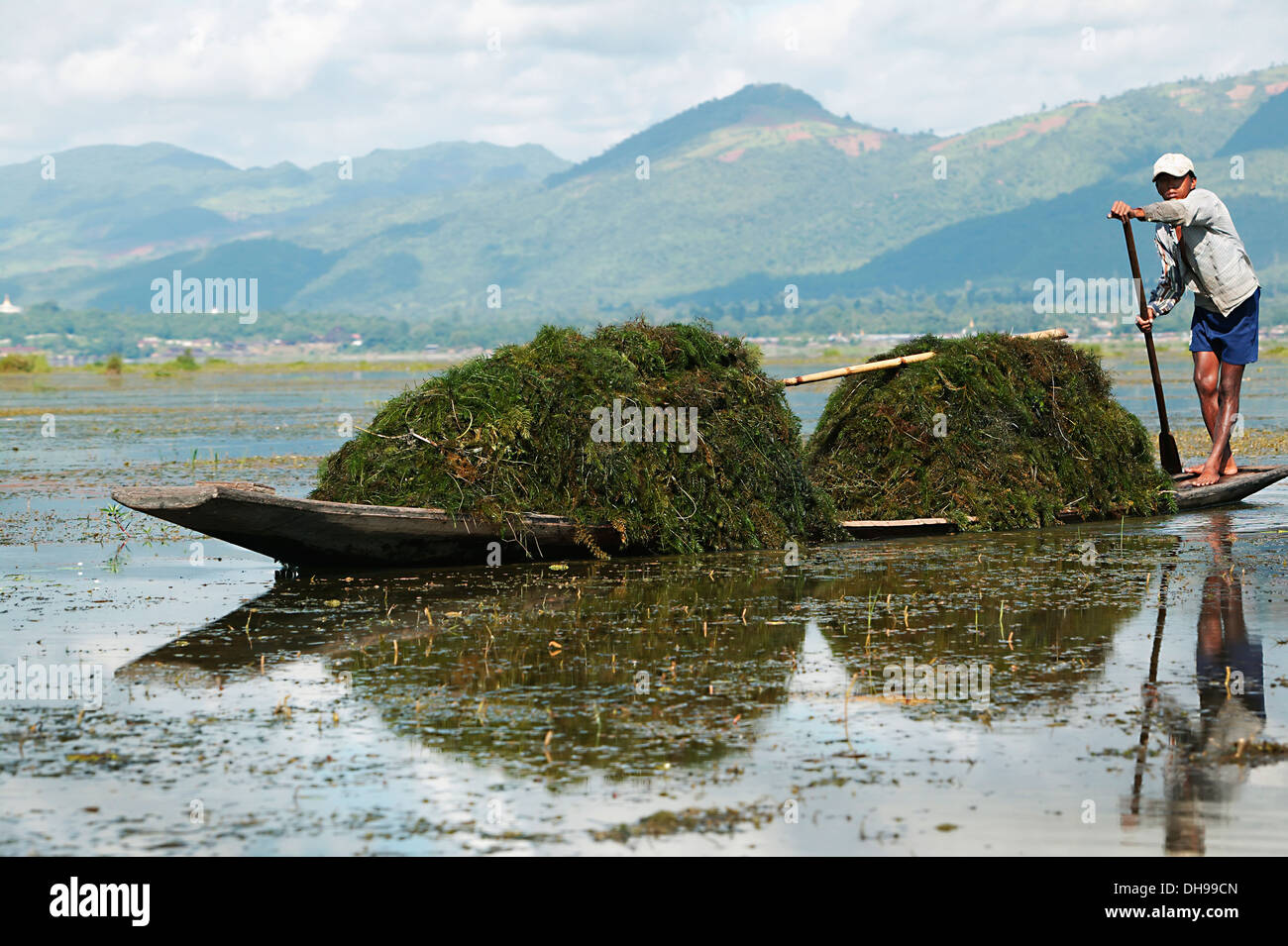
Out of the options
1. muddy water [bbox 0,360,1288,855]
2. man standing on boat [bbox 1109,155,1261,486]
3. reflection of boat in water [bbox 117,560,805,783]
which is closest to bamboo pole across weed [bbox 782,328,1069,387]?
man standing on boat [bbox 1109,155,1261,486]

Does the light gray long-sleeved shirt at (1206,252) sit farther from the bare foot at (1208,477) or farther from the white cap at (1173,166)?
the bare foot at (1208,477)

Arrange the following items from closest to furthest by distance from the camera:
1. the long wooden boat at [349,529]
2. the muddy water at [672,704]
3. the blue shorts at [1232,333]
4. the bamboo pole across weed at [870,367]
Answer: the muddy water at [672,704]
the long wooden boat at [349,529]
the bamboo pole across weed at [870,367]
the blue shorts at [1232,333]

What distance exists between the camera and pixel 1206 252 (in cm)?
1374

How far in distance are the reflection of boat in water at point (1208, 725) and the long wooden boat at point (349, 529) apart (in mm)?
4431

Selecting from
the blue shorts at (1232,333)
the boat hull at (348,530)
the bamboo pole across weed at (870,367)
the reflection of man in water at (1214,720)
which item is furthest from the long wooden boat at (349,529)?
the blue shorts at (1232,333)

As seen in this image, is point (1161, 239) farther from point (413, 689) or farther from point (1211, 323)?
point (413, 689)

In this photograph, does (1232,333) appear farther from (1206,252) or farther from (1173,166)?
(1173,166)

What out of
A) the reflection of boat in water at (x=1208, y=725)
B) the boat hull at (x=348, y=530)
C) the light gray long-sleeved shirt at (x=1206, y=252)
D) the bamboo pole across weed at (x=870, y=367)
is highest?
the light gray long-sleeved shirt at (x=1206, y=252)

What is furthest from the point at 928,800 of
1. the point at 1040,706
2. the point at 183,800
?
the point at 183,800

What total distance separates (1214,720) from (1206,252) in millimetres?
8206

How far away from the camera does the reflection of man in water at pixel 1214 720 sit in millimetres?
5379

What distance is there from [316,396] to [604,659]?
47041 mm

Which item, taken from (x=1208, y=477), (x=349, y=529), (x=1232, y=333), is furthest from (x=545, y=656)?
(x=1208, y=477)

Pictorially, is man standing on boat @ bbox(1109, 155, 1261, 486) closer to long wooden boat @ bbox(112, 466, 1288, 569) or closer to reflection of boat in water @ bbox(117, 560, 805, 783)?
reflection of boat in water @ bbox(117, 560, 805, 783)
